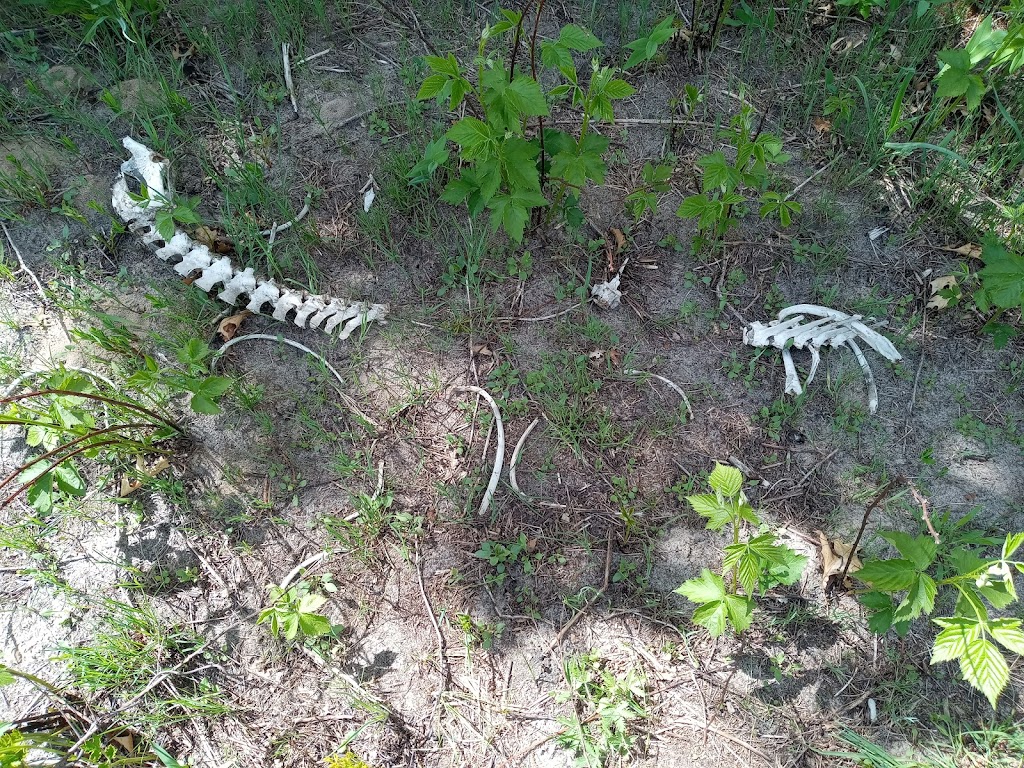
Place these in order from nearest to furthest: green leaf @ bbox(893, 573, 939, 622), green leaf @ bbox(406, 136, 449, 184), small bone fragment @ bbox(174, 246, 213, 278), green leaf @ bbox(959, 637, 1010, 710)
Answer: green leaf @ bbox(959, 637, 1010, 710) < green leaf @ bbox(893, 573, 939, 622) < green leaf @ bbox(406, 136, 449, 184) < small bone fragment @ bbox(174, 246, 213, 278)

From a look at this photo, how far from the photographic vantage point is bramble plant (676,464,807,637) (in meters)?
1.78

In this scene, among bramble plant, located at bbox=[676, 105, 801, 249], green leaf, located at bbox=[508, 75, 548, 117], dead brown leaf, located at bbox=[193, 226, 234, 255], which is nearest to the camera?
green leaf, located at bbox=[508, 75, 548, 117]

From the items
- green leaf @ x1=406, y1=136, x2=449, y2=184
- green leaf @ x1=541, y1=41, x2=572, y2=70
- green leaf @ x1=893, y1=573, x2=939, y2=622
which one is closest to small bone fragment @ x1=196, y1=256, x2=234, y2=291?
green leaf @ x1=406, y1=136, x2=449, y2=184

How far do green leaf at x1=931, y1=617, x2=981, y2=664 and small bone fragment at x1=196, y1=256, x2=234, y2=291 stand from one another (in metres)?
2.62

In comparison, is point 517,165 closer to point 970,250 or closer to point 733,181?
point 733,181

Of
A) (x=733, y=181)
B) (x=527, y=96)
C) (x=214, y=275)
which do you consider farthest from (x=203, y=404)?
(x=733, y=181)

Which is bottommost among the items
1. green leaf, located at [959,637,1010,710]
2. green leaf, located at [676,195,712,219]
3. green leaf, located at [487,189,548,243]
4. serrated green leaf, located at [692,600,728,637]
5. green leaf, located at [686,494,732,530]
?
serrated green leaf, located at [692,600,728,637]

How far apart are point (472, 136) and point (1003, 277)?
1.90 metres

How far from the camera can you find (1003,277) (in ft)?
7.50

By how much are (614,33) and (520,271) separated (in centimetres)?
142

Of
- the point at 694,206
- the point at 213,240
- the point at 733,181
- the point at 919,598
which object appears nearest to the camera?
the point at 919,598

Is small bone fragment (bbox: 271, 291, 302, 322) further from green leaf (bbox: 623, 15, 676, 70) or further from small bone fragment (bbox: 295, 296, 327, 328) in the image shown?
green leaf (bbox: 623, 15, 676, 70)

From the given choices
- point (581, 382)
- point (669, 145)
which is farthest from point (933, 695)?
point (669, 145)

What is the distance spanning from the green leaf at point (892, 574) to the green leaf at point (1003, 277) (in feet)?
3.66
